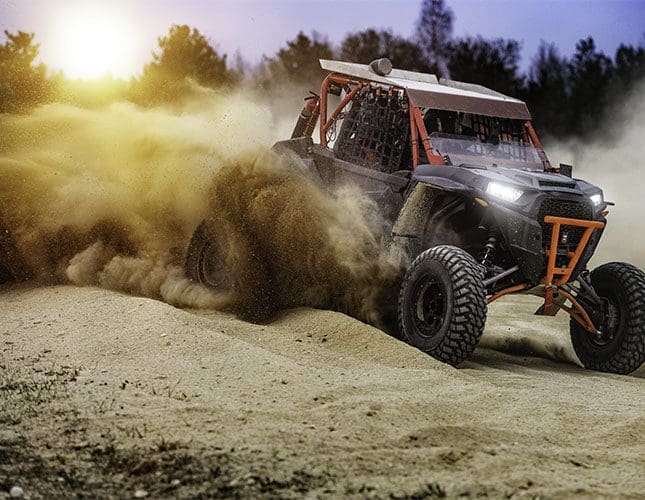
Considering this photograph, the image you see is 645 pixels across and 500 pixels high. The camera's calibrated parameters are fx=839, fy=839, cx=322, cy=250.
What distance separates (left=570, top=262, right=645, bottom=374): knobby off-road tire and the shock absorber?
1113 mm

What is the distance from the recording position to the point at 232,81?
95.0 ft

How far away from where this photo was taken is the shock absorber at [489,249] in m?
6.26

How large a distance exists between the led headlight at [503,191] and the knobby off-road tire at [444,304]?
0.50m

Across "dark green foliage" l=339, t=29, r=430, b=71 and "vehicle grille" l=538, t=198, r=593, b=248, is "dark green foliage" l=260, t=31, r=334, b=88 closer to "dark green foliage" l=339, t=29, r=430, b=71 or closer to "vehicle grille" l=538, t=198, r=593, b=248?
"dark green foliage" l=339, t=29, r=430, b=71

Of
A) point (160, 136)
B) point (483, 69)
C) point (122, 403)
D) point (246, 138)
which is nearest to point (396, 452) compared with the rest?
point (122, 403)

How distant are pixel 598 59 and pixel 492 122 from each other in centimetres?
1437

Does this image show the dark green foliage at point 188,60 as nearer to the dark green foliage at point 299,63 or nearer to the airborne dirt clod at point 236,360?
the dark green foliage at point 299,63

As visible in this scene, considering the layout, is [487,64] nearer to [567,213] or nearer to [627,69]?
[627,69]

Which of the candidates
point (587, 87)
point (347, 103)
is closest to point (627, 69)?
point (587, 87)

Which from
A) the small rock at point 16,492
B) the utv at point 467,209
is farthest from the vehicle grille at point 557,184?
the small rock at point 16,492

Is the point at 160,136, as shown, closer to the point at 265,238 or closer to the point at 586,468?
the point at 265,238

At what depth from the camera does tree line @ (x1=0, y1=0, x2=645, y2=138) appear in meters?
13.9

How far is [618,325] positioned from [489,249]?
1324 mm

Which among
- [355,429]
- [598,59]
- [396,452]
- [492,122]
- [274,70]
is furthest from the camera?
[274,70]
